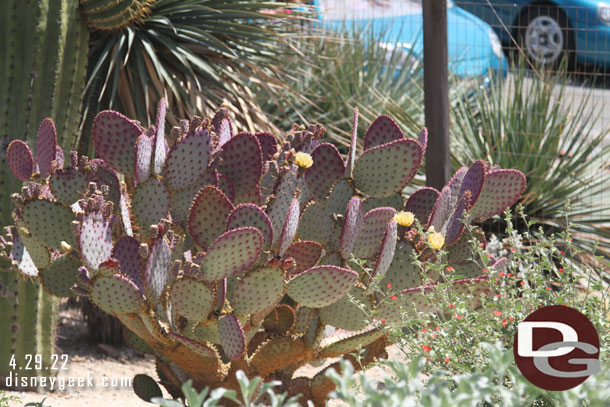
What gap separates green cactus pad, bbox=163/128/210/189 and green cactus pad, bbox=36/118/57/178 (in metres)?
0.46

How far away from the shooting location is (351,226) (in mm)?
2844

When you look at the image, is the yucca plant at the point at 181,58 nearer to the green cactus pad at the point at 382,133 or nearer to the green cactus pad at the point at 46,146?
the green cactus pad at the point at 46,146

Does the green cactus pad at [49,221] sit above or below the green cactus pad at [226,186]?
below

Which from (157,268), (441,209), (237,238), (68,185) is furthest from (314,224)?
(68,185)

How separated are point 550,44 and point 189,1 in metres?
5.52

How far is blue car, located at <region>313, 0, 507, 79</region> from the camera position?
7355 mm

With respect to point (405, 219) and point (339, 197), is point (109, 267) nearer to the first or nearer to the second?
point (339, 197)

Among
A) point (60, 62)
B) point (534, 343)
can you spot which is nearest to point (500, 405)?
point (534, 343)

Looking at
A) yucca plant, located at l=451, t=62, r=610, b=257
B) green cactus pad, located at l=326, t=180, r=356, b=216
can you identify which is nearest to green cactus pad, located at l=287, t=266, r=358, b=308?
green cactus pad, located at l=326, t=180, r=356, b=216

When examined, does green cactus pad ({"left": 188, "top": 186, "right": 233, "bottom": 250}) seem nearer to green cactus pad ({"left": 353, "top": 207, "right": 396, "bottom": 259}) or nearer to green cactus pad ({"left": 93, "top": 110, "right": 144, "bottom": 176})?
green cactus pad ({"left": 93, "top": 110, "right": 144, "bottom": 176})

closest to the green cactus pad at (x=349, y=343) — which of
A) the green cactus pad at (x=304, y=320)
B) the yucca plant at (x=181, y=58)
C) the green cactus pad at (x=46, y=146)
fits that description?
the green cactus pad at (x=304, y=320)

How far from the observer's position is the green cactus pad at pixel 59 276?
3090mm

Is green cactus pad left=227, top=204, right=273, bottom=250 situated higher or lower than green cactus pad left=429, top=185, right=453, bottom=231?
higher

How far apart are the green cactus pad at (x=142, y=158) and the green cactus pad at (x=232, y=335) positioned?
58 cm
